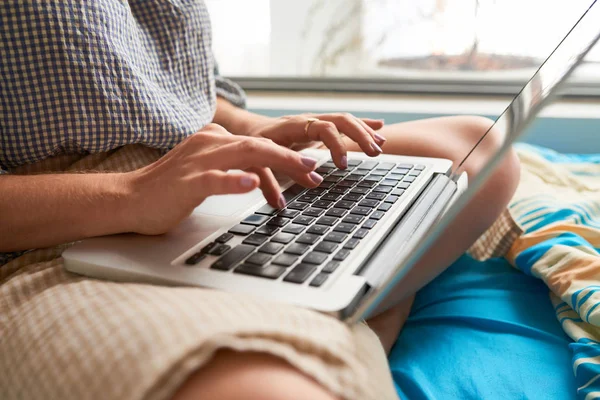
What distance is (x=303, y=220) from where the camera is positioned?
1.81 feet

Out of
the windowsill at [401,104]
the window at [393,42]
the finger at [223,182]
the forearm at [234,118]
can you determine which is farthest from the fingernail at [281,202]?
the window at [393,42]

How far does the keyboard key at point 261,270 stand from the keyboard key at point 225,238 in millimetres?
56

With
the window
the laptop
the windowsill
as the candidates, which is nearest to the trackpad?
the laptop

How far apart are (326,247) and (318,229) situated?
5cm

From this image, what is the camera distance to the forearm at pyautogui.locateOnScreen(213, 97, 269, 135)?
2.97 ft

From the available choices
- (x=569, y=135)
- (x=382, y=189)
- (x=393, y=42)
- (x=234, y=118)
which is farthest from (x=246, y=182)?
(x=393, y=42)

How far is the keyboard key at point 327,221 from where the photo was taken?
1.78 ft

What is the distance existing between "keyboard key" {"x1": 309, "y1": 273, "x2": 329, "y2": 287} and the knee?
0.08 metres

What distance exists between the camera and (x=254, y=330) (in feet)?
1.13

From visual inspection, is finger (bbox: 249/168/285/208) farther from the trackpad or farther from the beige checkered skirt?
the beige checkered skirt

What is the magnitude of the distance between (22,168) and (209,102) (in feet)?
1.00

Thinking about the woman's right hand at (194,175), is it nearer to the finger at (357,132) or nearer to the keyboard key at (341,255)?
the keyboard key at (341,255)

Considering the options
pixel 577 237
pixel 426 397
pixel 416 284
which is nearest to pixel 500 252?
pixel 577 237

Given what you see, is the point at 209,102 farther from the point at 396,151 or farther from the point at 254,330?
the point at 254,330
